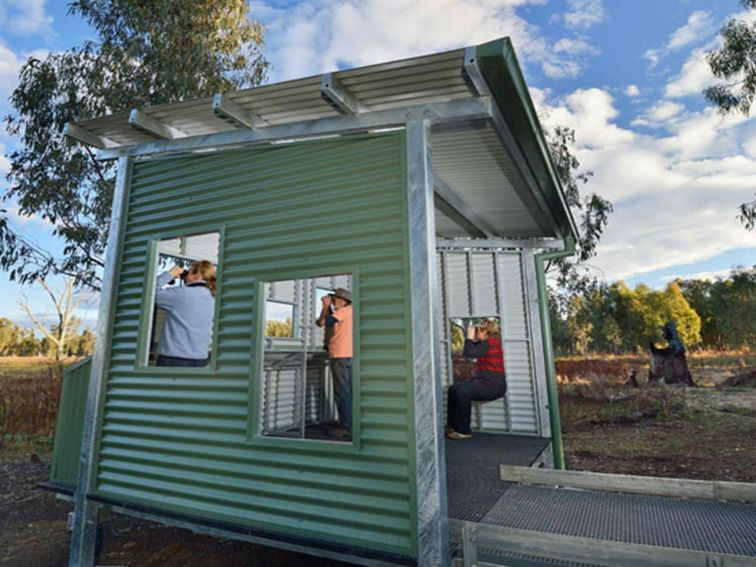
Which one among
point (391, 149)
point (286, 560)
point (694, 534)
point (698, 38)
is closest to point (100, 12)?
point (391, 149)

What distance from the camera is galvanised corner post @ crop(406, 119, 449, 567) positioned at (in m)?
2.53

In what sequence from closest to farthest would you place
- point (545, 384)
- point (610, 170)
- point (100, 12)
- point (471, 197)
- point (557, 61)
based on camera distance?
1. point (471, 197)
2. point (545, 384)
3. point (557, 61)
4. point (100, 12)
5. point (610, 170)

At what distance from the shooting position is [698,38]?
40.4 feet

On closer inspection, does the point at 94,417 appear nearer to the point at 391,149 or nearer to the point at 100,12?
the point at 391,149

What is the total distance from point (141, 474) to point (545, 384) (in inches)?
205

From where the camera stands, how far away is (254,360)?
3.35m

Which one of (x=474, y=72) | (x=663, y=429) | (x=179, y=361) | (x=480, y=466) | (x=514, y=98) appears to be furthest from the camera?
(x=663, y=429)

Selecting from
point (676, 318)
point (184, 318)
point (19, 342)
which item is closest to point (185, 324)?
point (184, 318)

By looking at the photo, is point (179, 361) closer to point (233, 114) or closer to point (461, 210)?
point (233, 114)

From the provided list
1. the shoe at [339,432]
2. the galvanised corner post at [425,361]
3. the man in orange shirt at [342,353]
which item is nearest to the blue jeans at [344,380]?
the man in orange shirt at [342,353]

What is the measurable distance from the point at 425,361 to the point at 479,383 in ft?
11.4

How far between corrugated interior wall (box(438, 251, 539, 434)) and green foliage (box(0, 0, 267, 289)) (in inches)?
333

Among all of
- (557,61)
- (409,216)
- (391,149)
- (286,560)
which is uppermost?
(557,61)

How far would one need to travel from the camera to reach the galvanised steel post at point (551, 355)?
602 cm
